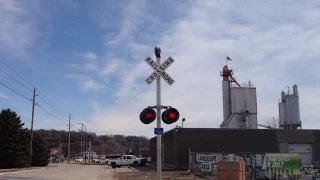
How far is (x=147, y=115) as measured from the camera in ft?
37.3

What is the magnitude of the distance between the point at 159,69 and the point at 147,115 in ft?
4.53

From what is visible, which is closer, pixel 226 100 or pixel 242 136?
pixel 242 136

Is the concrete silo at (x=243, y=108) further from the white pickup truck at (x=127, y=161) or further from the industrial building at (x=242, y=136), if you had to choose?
the white pickup truck at (x=127, y=161)

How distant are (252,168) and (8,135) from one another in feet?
A: 115

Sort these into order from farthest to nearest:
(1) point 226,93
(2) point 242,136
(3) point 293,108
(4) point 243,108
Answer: (1) point 226,93 → (3) point 293,108 → (4) point 243,108 → (2) point 242,136

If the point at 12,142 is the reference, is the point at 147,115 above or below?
above

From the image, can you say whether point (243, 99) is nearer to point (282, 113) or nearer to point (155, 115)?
point (282, 113)

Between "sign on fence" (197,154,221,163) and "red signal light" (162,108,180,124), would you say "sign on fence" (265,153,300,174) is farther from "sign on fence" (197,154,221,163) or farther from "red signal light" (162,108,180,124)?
"red signal light" (162,108,180,124)

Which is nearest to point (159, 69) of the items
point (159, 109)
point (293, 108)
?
point (159, 109)

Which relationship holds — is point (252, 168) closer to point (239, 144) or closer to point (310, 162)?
point (239, 144)

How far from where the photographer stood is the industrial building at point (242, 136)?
Answer: 49.2m

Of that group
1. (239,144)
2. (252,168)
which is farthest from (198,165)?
(239,144)

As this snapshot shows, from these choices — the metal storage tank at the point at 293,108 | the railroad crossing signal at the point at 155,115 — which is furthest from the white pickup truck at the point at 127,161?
the railroad crossing signal at the point at 155,115

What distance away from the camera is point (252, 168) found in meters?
30.1
